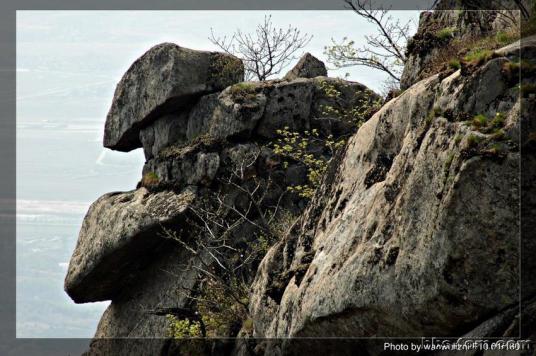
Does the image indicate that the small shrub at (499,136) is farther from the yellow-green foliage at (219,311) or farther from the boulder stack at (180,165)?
the boulder stack at (180,165)

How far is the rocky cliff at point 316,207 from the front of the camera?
593 inches

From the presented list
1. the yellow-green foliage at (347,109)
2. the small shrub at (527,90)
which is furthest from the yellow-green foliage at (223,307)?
the small shrub at (527,90)

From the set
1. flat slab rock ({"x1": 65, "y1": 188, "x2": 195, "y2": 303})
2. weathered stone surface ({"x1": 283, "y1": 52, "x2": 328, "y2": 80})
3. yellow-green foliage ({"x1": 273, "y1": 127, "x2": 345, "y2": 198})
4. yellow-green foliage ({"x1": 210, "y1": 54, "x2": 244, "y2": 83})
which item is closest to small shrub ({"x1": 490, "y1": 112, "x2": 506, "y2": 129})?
yellow-green foliage ({"x1": 273, "y1": 127, "x2": 345, "y2": 198})

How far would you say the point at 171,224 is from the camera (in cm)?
3419

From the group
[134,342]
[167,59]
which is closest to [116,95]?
[167,59]

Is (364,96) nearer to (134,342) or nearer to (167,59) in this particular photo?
(167,59)

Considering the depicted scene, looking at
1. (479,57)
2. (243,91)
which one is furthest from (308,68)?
(479,57)

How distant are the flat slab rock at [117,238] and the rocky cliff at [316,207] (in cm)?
10

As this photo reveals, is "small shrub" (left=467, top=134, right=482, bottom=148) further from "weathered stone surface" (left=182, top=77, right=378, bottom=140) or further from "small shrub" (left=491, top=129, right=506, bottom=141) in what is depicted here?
"weathered stone surface" (left=182, top=77, right=378, bottom=140)

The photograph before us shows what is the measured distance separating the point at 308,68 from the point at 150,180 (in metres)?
9.40

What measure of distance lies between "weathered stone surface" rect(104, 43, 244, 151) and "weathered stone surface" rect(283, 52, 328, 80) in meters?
2.88

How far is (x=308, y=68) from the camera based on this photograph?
4000 cm

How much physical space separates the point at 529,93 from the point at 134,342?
81.1ft

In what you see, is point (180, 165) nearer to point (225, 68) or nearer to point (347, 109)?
point (225, 68)
